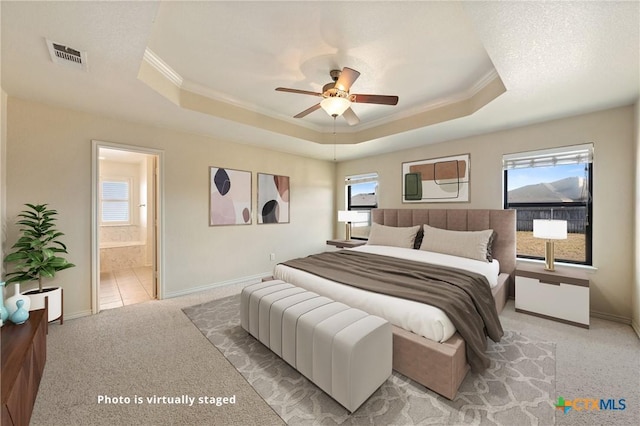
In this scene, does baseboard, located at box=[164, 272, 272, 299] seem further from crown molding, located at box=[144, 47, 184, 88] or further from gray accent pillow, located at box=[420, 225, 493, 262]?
gray accent pillow, located at box=[420, 225, 493, 262]

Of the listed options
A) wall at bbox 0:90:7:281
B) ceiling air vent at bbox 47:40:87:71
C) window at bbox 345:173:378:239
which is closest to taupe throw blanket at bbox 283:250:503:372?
window at bbox 345:173:378:239

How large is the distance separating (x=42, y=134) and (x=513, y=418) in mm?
4870

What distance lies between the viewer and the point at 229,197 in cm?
415

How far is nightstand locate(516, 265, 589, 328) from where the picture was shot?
2.59 metres

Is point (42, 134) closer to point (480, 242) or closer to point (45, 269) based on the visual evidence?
point (45, 269)

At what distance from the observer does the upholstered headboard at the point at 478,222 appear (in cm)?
334

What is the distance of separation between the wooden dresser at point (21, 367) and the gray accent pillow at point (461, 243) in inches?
154

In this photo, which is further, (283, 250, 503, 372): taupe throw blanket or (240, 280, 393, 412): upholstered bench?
(283, 250, 503, 372): taupe throw blanket

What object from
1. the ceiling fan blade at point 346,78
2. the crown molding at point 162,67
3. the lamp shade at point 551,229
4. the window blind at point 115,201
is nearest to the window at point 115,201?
the window blind at point 115,201

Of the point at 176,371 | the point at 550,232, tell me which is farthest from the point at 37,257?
the point at 550,232

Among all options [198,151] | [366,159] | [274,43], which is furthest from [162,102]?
[366,159]

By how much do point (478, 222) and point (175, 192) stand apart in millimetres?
4492

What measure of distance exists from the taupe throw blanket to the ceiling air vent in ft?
8.62

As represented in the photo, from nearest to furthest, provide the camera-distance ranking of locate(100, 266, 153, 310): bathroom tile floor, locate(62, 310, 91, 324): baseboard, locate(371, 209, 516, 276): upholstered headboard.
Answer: locate(62, 310, 91, 324): baseboard → locate(371, 209, 516, 276): upholstered headboard → locate(100, 266, 153, 310): bathroom tile floor
